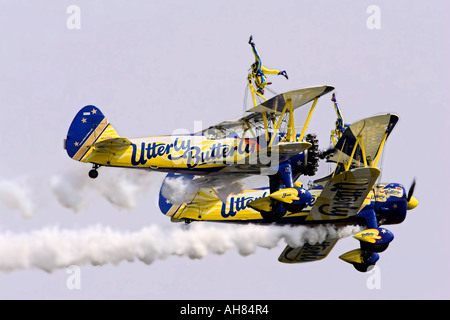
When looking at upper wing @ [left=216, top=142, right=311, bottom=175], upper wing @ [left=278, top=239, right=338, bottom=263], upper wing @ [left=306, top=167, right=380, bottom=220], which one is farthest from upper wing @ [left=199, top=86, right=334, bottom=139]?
upper wing @ [left=278, top=239, right=338, bottom=263]

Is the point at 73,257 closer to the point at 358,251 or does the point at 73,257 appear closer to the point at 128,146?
the point at 128,146

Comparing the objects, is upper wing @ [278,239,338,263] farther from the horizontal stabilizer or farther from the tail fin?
the tail fin

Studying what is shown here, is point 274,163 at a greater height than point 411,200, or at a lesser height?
greater

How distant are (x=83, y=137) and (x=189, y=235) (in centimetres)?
536

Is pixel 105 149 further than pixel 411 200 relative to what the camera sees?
No

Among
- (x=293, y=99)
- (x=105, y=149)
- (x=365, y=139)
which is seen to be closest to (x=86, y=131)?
(x=105, y=149)

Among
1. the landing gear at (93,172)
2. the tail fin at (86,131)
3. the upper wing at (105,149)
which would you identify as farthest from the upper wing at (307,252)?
the landing gear at (93,172)

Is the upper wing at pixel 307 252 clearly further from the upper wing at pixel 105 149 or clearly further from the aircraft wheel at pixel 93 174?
the aircraft wheel at pixel 93 174

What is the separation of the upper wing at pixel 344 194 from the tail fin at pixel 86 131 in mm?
7224

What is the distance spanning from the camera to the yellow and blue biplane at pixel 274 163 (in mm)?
39250

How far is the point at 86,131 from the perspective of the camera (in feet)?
128

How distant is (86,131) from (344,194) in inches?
341

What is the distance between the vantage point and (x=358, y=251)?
41.6m

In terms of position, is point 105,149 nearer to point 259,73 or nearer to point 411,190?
point 259,73
